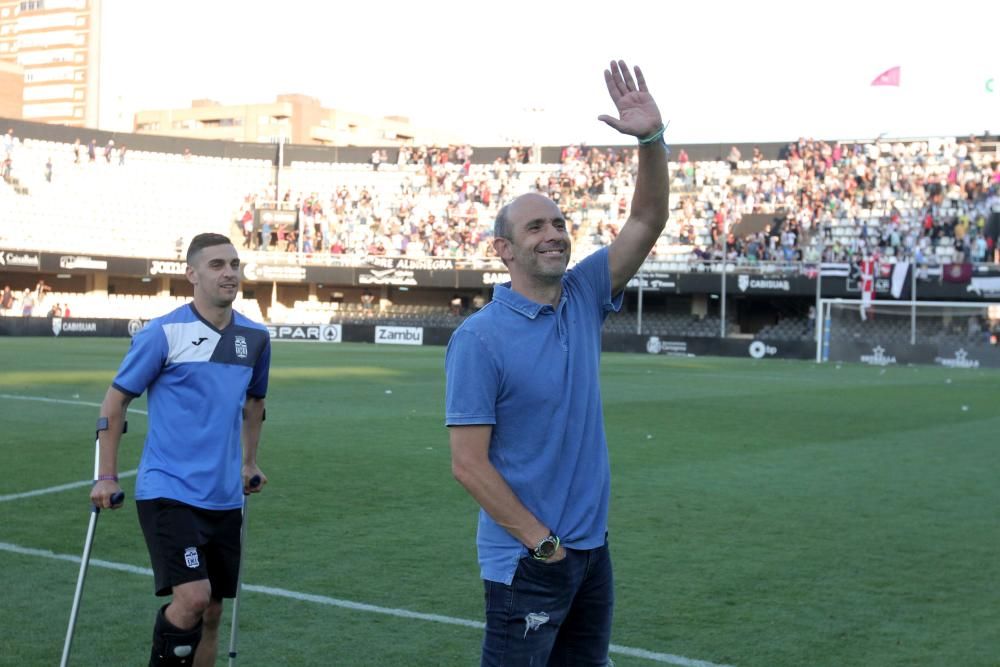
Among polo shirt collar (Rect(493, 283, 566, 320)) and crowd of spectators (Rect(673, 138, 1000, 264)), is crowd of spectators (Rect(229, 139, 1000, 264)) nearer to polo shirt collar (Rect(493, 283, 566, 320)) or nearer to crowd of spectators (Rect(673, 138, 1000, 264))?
crowd of spectators (Rect(673, 138, 1000, 264))

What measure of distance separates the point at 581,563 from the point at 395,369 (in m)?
28.1

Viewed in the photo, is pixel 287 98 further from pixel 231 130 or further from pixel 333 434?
pixel 333 434

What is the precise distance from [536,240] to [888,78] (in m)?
51.2

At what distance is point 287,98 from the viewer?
484 feet

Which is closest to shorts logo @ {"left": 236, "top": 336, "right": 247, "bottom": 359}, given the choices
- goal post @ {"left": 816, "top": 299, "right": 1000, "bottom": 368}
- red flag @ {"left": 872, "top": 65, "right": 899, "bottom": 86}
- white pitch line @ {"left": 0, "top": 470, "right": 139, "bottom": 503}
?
white pitch line @ {"left": 0, "top": 470, "right": 139, "bottom": 503}

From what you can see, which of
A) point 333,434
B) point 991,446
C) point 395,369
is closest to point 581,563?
point 333,434

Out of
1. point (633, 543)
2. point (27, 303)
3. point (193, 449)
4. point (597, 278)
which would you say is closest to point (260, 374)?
point (193, 449)

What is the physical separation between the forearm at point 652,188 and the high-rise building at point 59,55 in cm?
15967

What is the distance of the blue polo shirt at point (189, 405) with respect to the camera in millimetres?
5402

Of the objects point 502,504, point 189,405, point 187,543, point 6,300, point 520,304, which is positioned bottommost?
point 187,543

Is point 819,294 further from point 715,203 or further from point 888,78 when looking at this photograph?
point 715,203

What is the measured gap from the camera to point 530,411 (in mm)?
3934

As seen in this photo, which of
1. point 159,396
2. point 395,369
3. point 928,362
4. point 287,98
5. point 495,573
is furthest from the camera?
point 287,98

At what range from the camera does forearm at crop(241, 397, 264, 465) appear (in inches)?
239
